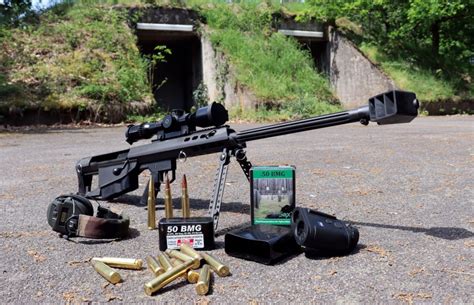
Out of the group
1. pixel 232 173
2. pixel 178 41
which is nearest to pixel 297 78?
pixel 178 41

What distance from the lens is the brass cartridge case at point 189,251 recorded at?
11.0ft

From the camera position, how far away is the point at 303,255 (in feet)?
11.9

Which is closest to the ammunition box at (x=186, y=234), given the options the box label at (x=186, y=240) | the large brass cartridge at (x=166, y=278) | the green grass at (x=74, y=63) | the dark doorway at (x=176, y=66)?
the box label at (x=186, y=240)

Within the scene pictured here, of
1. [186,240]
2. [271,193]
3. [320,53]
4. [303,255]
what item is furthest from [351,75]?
[186,240]

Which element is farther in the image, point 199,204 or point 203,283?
point 199,204

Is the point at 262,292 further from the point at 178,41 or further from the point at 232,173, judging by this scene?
the point at 178,41

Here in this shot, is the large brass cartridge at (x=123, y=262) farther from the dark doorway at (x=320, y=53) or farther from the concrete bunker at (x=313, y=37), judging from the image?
the dark doorway at (x=320, y=53)

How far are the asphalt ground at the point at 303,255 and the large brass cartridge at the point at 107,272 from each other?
0.14 ft

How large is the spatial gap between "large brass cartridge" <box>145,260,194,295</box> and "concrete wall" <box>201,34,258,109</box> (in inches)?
719

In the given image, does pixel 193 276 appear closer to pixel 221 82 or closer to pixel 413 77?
pixel 221 82

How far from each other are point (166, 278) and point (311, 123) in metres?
1.61

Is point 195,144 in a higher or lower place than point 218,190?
higher

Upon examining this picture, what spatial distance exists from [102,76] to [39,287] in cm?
1713

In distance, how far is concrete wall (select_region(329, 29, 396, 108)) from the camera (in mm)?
25766
